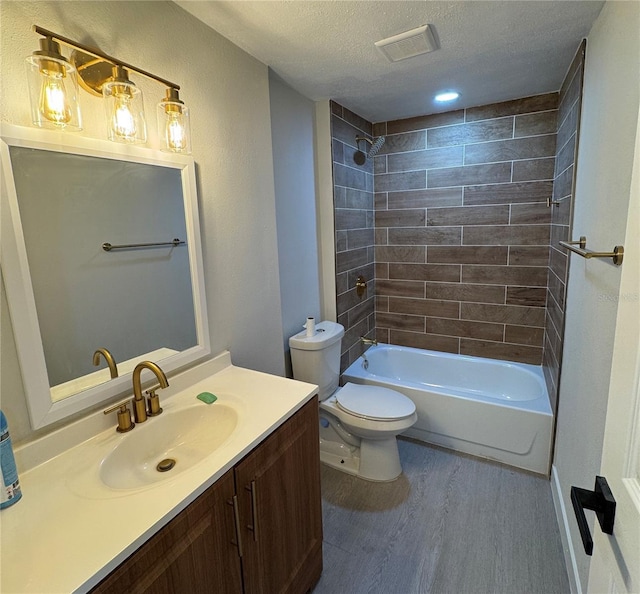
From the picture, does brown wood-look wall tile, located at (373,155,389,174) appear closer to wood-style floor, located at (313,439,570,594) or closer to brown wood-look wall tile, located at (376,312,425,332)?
brown wood-look wall tile, located at (376,312,425,332)

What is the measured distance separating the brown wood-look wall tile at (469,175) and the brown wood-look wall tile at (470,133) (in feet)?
0.63

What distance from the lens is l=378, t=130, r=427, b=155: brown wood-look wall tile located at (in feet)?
9.56

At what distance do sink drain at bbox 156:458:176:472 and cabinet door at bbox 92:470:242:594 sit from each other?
1.03 feet

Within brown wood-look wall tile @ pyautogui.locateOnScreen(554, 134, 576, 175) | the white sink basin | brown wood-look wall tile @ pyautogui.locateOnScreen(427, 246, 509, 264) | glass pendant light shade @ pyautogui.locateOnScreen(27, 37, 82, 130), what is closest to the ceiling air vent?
brown wood-look wall tile @ pyautogui.locateOnScreen(554, 134, 576, 175)

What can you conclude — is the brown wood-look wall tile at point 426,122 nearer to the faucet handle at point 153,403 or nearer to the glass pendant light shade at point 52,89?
the glass pendant light shade at point 52,89

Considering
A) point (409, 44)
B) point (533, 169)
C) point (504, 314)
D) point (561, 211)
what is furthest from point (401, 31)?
point (504, 314)

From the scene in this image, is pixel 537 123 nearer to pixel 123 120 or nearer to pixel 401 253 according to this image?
pixel 401 253

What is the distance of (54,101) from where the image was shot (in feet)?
3.29

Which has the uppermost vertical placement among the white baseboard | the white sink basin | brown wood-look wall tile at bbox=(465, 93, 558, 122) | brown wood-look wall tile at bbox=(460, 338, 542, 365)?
brown wood-look wall tile at bbox=(465, 93, 558, 122)

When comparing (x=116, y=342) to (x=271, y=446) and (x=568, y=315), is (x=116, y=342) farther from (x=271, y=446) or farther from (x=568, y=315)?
(x=568, y=315)

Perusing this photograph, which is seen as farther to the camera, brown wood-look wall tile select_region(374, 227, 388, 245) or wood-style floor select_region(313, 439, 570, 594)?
brown wood-look wall tile select_region(374, 227, 388, 245)

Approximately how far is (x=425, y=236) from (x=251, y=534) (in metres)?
2.53

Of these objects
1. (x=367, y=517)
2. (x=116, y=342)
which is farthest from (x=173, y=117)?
(x=367, y=517)

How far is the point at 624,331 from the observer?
2.12 ft
